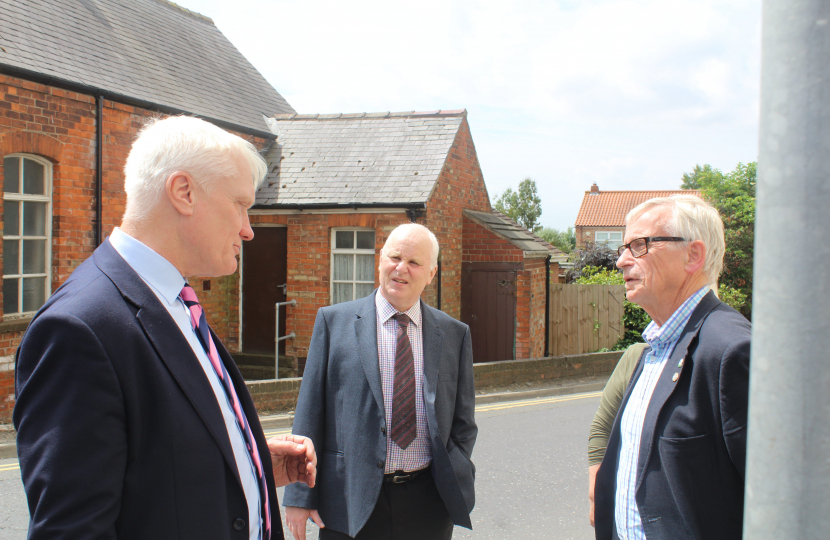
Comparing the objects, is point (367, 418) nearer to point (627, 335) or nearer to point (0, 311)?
point (0, 311)

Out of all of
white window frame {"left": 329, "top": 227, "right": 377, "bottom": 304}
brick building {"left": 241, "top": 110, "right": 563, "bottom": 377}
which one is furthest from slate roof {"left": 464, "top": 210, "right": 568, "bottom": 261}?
white window frame {"left": 329, "top": 227, "right": 377, "bottom": 304}

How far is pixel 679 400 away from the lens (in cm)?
200

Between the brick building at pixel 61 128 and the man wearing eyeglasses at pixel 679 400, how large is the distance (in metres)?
8.06

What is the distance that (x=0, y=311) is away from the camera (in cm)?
757

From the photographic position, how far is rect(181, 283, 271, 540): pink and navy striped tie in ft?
5.46

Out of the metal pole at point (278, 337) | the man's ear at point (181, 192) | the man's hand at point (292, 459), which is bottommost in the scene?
the metal pole at point (278, 337)

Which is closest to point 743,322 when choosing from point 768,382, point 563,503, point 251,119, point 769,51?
point 768,382

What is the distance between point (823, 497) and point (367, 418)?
1.98 meters

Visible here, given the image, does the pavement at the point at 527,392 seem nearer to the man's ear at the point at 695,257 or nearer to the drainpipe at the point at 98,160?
the drainpipe at the point at 98,160

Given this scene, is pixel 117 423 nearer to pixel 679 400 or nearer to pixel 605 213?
pixel 679 400

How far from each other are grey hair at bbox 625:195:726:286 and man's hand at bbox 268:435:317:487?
151cm

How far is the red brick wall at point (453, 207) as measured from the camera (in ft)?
36.1

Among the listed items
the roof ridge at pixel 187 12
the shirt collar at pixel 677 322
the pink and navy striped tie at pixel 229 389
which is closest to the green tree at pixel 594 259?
the roof ridge at pixel 187 12

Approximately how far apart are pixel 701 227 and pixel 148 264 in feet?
6.58
